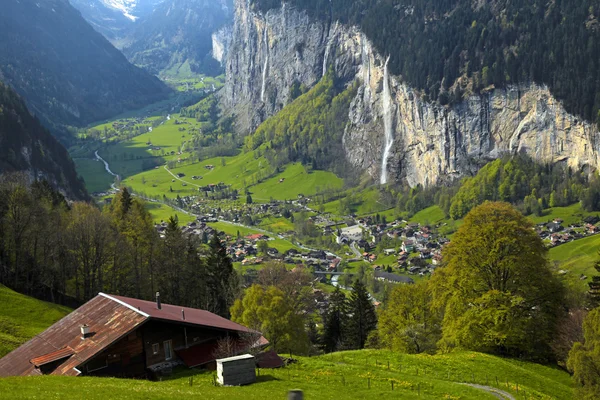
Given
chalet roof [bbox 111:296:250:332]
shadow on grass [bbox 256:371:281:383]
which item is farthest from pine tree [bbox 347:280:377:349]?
shadow on grass [bbox 256:371:281:383]

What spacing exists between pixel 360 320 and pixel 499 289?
30.5m

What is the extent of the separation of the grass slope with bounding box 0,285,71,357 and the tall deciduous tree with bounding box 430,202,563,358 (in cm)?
3678

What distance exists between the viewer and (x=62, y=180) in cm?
19600

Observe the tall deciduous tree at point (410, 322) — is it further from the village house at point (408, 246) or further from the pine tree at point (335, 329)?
the village house at point (408, 246)

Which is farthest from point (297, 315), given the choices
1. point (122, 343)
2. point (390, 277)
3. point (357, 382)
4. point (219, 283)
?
point (390, 277)

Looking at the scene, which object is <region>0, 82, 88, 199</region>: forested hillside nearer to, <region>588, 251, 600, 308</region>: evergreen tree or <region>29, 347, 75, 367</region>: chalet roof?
<region>29, 347, 75, 367</region>: chalet roof

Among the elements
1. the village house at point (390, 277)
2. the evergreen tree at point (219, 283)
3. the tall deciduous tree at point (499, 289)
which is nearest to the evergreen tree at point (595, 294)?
the tall deciduous tree at point (499, 289)

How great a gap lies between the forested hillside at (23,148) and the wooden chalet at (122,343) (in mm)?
145284

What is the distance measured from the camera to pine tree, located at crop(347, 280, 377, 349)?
79.1 metres

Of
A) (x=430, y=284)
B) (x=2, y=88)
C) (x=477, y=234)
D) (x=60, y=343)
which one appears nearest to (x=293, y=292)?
(x=430, y=284)

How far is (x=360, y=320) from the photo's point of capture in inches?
3125

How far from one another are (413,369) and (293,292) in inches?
1806

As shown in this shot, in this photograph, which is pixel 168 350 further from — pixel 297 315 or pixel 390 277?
pixel 390 277

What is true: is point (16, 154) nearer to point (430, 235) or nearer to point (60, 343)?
point (430, 235)
